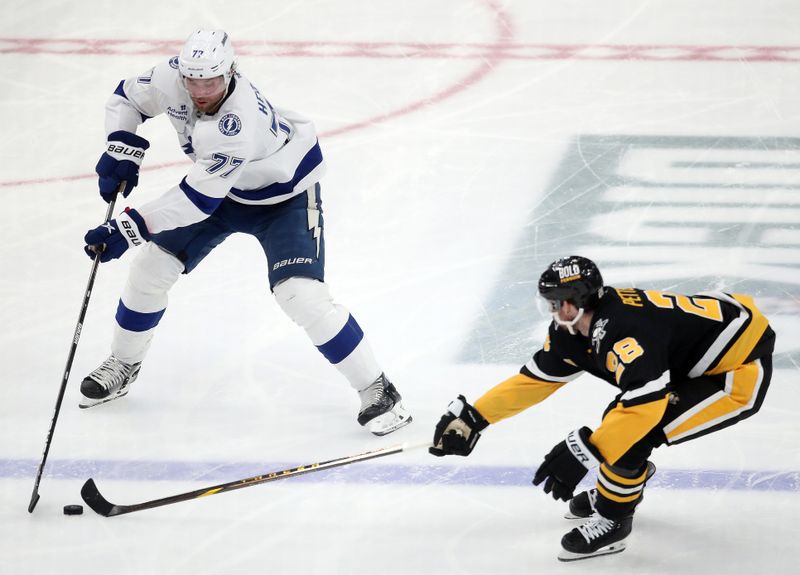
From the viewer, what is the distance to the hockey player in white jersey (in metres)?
3.55

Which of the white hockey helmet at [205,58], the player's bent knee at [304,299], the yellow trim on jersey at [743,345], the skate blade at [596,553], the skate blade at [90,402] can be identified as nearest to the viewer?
the yellow trim on jersey at [743,345]

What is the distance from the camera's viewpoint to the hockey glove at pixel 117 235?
3.56 metres

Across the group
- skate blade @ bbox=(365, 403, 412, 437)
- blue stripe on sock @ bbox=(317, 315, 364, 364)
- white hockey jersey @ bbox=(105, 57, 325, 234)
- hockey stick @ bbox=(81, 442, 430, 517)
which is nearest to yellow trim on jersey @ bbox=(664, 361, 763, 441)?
hockey stick @ bbox=(81, 442, 430, 517)

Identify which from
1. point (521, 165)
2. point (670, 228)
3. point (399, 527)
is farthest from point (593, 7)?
point (399, 527)

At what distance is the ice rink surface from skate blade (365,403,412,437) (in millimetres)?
34

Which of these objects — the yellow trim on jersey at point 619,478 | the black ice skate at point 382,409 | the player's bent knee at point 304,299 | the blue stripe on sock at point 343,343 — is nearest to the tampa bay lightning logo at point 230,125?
the player's bent knee at point 304,299

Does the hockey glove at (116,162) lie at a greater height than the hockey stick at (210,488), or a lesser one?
greater

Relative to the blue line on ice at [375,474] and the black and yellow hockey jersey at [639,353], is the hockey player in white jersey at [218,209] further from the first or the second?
the black and yellow hockey jersey at [639,353]

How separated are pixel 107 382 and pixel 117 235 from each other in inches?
25.8

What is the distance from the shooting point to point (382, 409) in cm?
384

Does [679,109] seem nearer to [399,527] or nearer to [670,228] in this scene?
[670,228]

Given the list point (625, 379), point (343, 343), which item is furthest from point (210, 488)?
point (625, 379)

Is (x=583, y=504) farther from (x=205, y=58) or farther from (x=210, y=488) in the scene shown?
(x=205, y=58)

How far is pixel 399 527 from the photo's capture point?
334 centimetres
